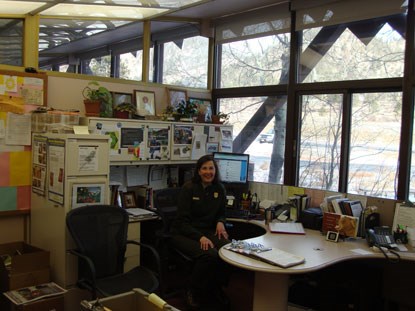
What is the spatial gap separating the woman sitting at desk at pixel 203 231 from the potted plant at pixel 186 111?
2.96ft

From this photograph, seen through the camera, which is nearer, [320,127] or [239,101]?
[320,127]

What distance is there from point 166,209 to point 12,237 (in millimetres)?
1349

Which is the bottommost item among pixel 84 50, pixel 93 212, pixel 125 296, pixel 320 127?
pixel 125 296

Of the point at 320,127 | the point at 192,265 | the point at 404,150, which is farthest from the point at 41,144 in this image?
the point at 404,150

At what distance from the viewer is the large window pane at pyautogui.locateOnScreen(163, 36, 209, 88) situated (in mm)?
4895

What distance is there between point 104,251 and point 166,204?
89 centimetres

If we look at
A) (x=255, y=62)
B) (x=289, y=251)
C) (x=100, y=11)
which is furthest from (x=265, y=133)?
(x=100, y=11)

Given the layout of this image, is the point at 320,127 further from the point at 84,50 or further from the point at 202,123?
the point at 84,50

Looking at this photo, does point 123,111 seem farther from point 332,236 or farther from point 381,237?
point 381,237

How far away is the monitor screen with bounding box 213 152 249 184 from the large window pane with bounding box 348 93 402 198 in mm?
1048

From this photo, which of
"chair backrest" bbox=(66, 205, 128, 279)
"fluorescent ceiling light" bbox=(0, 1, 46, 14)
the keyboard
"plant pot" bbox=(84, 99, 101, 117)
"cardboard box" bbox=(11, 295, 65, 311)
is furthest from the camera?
the keyboard

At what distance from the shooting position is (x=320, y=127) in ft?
→ 13.9

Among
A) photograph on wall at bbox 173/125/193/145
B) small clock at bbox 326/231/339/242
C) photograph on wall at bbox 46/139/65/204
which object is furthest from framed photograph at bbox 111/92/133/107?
small clock at bbox 326/231/339/242

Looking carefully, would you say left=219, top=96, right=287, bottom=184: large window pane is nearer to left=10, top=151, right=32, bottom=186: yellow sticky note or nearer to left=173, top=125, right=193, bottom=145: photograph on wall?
left=173, top=125, right=193, bottom=145: photograph on wall
